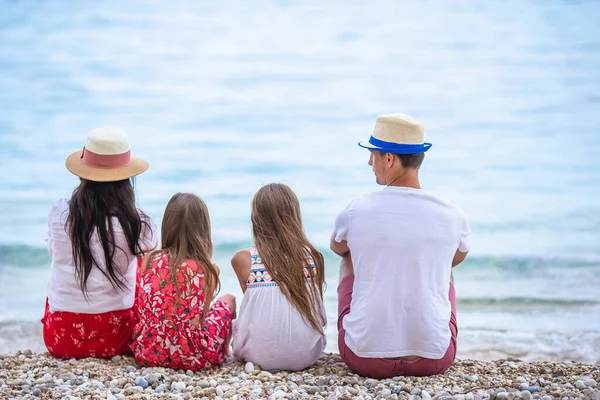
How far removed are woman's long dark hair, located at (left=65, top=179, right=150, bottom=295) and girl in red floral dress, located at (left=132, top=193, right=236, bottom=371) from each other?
147 millimetres

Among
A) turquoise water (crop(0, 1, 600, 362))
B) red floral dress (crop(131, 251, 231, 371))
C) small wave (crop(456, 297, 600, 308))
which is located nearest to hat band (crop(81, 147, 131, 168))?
red floral dress (crop(131, 251, 231, 371))

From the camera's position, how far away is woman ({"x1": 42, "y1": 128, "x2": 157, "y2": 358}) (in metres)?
3.45

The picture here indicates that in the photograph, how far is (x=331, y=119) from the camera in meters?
16.1

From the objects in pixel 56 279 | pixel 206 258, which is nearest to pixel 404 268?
pixel 206 258

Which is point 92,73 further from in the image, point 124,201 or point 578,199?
point 124,201

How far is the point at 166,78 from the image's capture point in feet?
60.1

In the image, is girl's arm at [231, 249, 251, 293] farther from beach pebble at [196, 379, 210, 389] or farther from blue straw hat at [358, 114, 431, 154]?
blue straw hat at [358, 114, 431, 154]

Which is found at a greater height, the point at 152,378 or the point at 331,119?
the point at 331,119

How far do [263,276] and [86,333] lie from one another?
3.06 feet

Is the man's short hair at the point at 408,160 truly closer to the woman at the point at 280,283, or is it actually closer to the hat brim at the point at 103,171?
the woman at the point at 280,283

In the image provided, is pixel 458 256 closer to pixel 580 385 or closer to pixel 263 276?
pixel 580 385

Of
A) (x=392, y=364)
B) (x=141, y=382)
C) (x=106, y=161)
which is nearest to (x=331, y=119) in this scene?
(x=106, y=161)

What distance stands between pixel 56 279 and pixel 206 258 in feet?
2.50

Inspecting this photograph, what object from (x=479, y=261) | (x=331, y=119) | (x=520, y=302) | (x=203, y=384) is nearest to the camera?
(x=203, y=384)
